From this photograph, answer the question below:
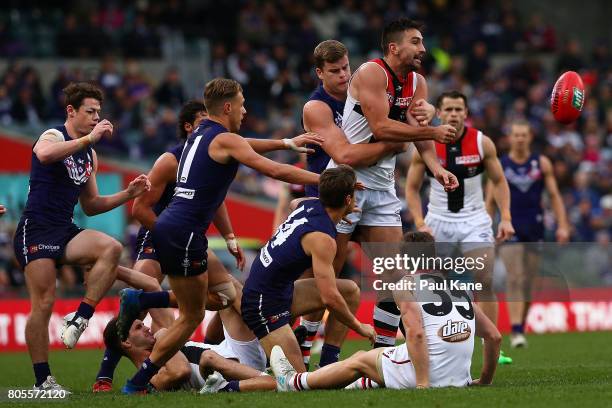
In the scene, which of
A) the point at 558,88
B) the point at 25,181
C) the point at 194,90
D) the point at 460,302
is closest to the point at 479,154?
the point at 558,88

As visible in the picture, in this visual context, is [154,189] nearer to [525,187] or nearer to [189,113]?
[189,113]

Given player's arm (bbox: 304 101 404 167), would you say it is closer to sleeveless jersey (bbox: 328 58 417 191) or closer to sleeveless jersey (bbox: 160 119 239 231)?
sleeveless jersey (bbox: 328 58 417 191)

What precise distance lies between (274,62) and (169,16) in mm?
3087

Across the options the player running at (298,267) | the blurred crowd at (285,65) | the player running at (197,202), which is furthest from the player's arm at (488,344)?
the blurred crowd at (285,65)

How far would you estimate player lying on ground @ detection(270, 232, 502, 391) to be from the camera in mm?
8547

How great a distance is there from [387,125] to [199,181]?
5.62 ft

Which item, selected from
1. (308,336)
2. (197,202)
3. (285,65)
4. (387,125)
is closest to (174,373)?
(308,336)

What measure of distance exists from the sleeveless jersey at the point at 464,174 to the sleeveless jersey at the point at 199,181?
3836mm

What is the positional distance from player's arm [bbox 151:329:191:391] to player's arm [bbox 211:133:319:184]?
1697 mm

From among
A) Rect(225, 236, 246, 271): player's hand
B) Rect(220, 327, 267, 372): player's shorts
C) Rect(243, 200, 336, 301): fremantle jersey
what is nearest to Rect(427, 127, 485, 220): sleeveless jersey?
Rect(225, 236, 246, 271): player's hand

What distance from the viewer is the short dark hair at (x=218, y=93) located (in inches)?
366

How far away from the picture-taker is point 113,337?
389 inches

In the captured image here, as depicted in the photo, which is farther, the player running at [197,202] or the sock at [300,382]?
the player running at [197,202]

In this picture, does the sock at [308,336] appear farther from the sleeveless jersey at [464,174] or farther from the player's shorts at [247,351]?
the sleeveless jersey at [464,174]
